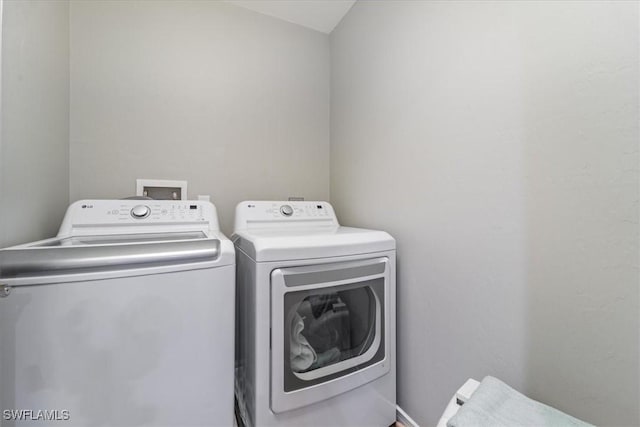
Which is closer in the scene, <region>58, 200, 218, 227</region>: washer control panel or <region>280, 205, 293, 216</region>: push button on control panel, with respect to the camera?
<region>58, 200, 218, 227</region>: washer control panel

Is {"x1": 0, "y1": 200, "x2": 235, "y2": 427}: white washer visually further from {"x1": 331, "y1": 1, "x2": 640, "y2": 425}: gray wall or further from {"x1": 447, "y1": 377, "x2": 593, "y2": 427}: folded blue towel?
{"x1": 331, "y1": 1, "x2": 640, "y2": 425}: gray wall

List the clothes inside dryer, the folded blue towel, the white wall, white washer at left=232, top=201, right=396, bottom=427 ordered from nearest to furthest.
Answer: the folded blue towel < white washer at left=232, top=201, right=396, bottom=427 < the clothes inside dryer < the white wall

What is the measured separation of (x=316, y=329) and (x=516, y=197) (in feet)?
2.96

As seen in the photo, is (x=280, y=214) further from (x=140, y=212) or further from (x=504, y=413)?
(x=504, y=413)

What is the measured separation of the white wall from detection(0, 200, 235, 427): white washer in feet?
2.45

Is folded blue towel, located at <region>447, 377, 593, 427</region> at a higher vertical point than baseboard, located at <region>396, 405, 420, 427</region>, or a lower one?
higher

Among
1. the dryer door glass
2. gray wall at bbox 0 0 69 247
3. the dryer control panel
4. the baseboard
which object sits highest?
gray wall at bbox 0 0 69 247

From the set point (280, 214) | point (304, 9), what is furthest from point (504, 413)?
point (304, 9)

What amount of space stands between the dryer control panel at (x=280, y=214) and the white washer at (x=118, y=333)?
0.51 metres

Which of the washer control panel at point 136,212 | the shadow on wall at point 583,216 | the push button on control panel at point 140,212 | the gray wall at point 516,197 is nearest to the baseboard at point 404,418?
the gray wall at point 516,197

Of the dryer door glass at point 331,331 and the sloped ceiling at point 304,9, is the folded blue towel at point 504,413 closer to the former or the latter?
the dryer door glass at point 331,331

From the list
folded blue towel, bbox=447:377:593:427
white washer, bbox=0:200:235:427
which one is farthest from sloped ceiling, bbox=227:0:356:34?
folded blue towel, bbox=447:377:593:427

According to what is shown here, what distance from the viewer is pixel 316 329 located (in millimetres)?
1100

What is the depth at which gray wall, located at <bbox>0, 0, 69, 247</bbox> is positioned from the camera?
2.59ft
